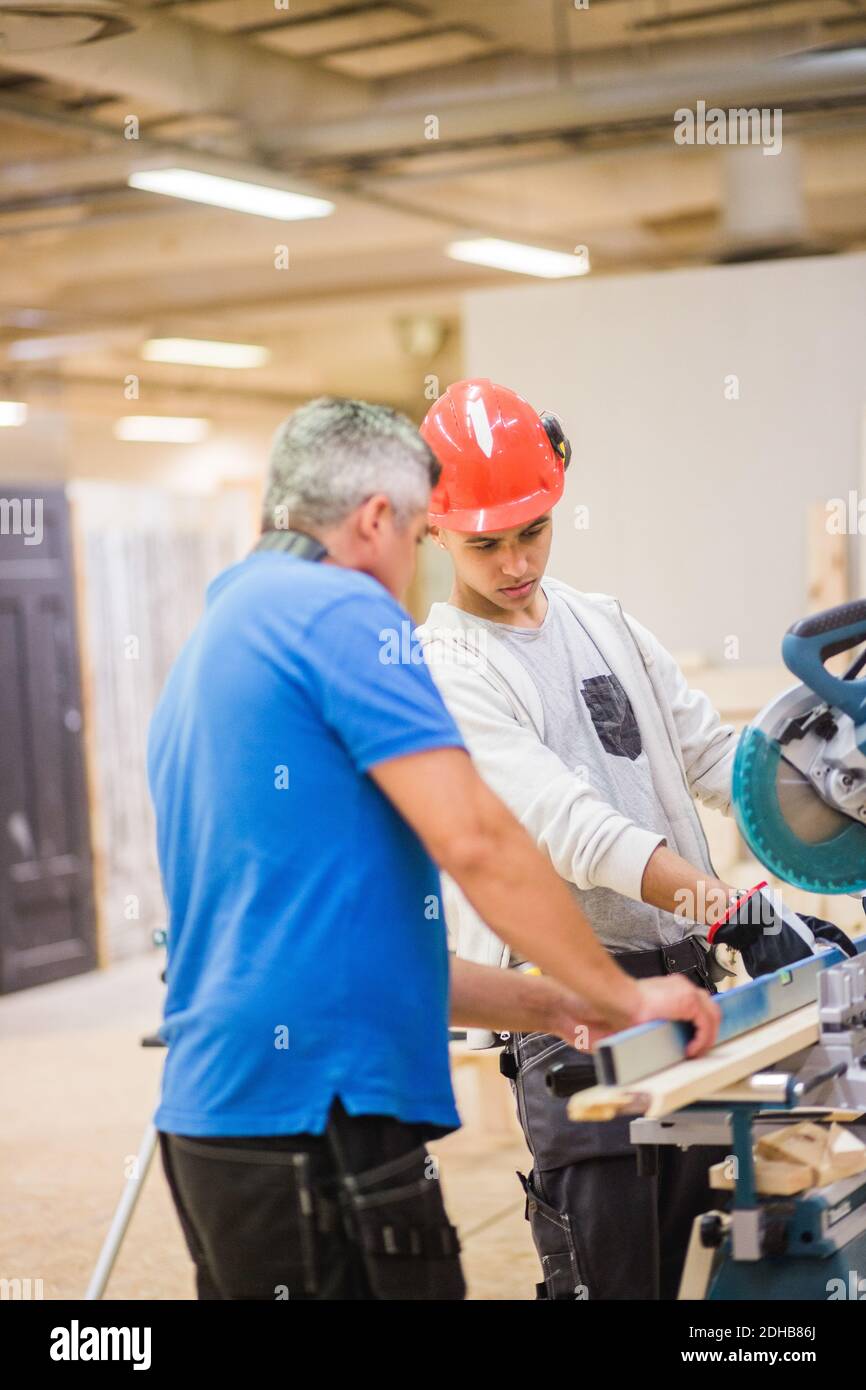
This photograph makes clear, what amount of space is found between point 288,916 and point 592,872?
0.65 m

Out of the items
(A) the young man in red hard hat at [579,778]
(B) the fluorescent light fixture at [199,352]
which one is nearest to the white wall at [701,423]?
(A) the young man in red hard hat at [579,778]

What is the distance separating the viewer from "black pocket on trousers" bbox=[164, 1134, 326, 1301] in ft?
6.01

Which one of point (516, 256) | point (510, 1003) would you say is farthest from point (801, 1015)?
point (516, 256)

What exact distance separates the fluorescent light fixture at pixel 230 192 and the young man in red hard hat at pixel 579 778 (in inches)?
111

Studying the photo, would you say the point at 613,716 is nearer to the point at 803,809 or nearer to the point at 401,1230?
the point at 803,809

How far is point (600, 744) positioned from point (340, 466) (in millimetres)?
802

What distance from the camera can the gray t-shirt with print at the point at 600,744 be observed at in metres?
2.51

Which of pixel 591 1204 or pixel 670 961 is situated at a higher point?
pixel 670 961

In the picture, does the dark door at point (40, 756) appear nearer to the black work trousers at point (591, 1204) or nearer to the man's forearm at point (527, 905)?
the black work trousers at point (591, 1204)

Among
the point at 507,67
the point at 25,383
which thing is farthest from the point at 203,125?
the point at 25,383

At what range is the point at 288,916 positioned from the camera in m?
1.81

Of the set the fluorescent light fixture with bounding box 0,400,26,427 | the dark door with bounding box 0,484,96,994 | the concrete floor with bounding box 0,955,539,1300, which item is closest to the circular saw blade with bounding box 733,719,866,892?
the concrete floor with bounding box 0,955,539,1300

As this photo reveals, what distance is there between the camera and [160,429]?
31.4 feet
